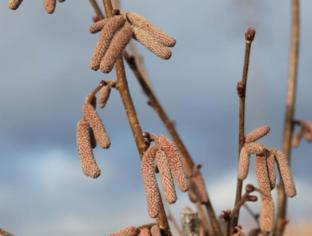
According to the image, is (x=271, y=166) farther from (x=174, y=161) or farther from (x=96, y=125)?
(x=96, y=125)

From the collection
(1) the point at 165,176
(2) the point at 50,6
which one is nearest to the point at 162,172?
(1) the point at 165,176

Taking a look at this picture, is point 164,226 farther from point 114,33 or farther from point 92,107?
point 114,33

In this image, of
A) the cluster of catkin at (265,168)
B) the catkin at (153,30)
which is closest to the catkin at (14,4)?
the catkin at (153,30)

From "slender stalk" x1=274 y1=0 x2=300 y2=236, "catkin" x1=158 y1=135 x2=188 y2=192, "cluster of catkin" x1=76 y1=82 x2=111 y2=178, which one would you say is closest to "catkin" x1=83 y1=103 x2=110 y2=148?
"cluster of catkin" x1=76 y1=82 x2=111 y2=178

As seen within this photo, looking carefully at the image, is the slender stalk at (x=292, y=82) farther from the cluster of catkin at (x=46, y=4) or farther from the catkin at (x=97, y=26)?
the cluster of catkin at (x=46, y=4)

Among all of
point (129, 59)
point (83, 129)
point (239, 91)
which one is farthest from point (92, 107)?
point (129, 59)
